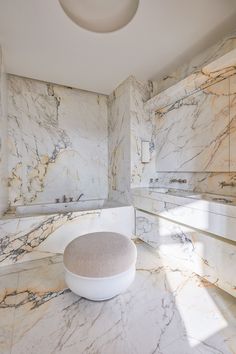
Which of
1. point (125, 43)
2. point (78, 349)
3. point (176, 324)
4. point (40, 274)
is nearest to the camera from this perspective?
point (78, 349)

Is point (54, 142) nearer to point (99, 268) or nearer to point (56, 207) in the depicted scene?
point (56, 207)

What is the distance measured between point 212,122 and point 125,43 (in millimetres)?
1271

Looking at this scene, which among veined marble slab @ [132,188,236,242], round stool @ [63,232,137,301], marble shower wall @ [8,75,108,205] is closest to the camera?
round stool @ [63,232,137,301]

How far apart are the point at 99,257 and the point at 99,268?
0.24 ft

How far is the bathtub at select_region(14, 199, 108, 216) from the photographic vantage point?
8.63 ft

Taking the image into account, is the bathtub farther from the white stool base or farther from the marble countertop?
the white stool base

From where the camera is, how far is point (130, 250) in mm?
1486

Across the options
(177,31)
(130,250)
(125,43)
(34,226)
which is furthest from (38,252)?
(177,31)

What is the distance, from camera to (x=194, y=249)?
1769 millimetres

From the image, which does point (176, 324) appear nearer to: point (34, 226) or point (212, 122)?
point (34, 226)

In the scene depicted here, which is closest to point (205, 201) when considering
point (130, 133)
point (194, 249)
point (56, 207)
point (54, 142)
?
point (194, 249)

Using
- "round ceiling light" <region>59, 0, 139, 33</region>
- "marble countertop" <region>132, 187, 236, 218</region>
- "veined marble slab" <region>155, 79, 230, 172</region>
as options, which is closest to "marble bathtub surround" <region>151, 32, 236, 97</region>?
"veined marble slab" <region>155, 79, 230, 172</region>

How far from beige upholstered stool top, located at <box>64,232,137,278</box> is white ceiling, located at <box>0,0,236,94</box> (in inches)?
78.1

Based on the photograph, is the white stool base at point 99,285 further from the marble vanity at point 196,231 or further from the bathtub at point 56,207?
the bathtub at point 56,207
